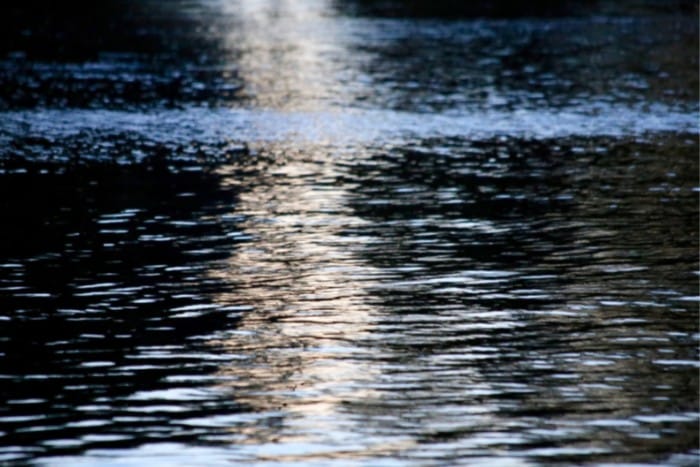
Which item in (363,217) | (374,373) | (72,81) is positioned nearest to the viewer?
(374,373)

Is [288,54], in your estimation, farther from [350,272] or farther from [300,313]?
[300,313]

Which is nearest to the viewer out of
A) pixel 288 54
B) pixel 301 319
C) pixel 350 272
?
pixel 301 319

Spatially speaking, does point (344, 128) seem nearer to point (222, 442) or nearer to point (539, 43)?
point (222, 442)

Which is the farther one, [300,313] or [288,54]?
[288,54]

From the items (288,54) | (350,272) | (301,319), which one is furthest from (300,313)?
(288,54)

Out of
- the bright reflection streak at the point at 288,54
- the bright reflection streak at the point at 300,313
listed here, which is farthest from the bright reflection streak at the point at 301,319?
the bright reflection streak at the point at 288,54

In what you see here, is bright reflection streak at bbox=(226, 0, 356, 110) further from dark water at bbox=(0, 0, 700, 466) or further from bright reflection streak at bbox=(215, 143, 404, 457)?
bright reflection streak at bbox=(215, 143, 404, 457)

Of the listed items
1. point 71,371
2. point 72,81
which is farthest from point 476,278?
point 72,81

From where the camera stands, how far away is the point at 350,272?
21438mm

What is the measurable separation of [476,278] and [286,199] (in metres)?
8.35

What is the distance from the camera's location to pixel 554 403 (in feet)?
48.2

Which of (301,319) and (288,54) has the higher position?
(301,319)

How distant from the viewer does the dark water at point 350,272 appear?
13992 mm

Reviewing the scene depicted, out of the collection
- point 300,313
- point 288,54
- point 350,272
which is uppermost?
point 300,313
